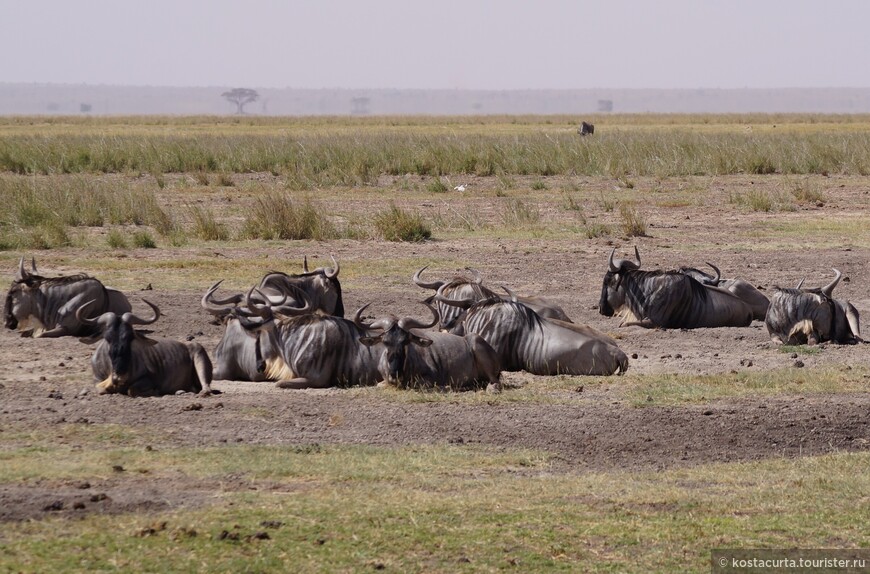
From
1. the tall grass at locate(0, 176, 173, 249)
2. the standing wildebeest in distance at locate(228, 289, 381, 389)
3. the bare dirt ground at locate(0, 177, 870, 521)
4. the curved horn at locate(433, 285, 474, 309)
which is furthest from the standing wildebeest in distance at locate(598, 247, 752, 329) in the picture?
the tall grass at locate(0, 176, 173, 249)

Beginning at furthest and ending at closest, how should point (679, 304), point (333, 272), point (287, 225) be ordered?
point (287, 225), point (679, 304), point (333, 272)

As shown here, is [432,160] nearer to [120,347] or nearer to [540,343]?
[540,343]

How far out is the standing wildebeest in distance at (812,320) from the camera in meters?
12.1

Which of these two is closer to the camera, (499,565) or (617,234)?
(499,565)

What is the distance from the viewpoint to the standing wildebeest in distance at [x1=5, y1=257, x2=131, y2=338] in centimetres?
1240

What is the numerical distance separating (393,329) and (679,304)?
14.9 ft

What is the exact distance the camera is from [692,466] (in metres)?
7.70

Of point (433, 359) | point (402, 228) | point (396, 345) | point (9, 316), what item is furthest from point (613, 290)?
point (402, 228)

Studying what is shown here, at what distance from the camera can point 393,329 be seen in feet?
32.5

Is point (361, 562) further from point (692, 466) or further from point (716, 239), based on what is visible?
point (716, 239)

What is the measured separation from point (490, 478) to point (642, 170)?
24.3 meters

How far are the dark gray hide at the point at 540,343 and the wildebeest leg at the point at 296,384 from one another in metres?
1.57

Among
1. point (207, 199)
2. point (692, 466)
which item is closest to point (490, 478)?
point (692, 466)

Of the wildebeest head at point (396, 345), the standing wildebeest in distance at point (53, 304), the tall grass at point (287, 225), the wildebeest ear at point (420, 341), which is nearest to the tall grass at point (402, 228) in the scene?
the tall grass at point (287, 225)
